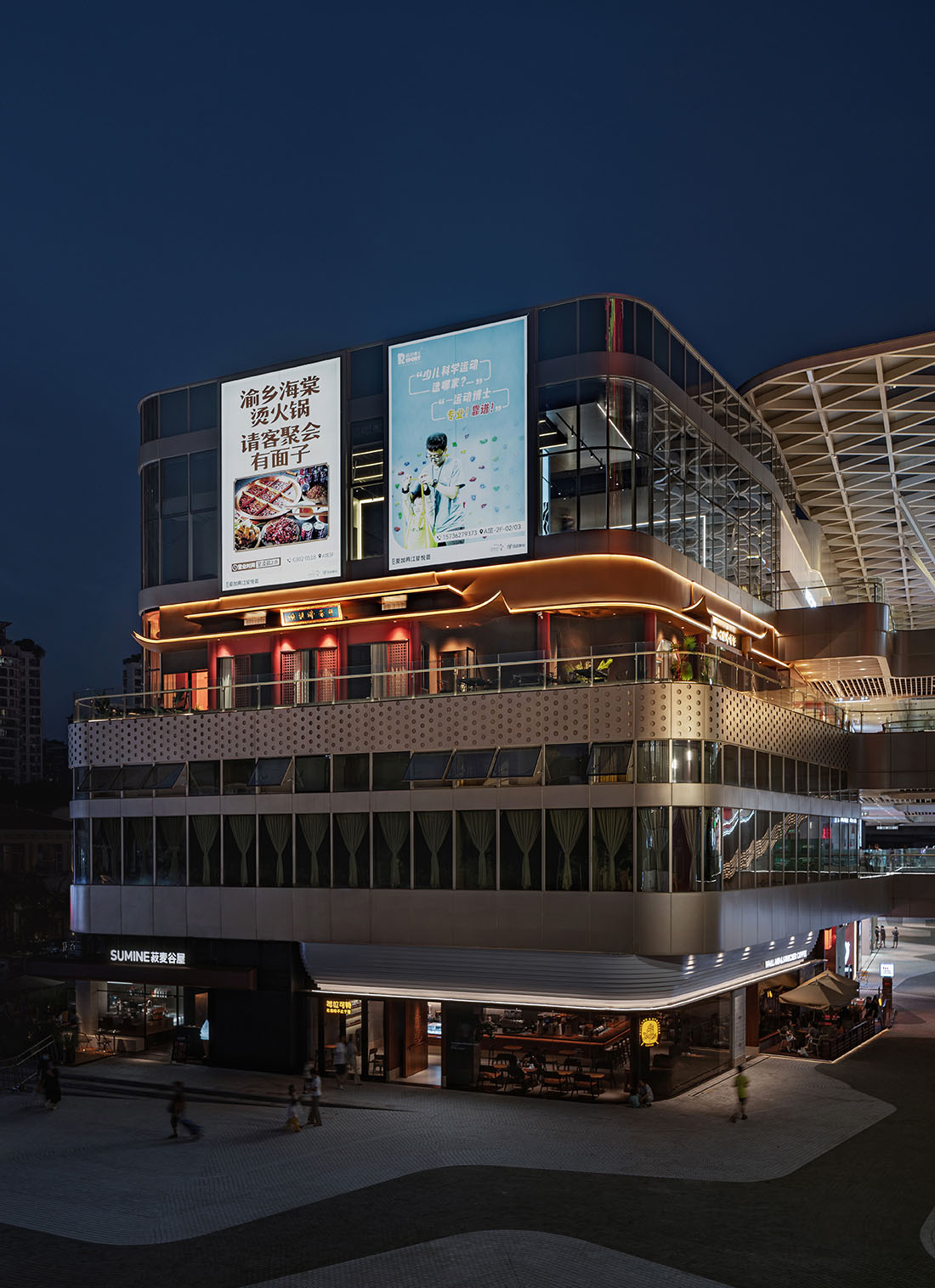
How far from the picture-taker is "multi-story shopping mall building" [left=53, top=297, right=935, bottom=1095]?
34.1 metres

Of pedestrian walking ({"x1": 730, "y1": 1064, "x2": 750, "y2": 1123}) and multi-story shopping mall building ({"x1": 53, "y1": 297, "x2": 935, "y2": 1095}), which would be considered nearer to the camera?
pedestrian walking ({"x1": 730, "y1": 1064, "x2": 750, "y2": 1123})

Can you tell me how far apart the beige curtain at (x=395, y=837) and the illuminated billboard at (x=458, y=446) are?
8.68 meters

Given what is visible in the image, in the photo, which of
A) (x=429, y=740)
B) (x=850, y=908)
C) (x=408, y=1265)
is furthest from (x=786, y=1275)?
(x=850, y=908)

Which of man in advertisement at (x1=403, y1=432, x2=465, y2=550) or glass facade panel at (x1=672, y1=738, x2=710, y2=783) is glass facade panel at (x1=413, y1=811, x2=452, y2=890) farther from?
man in advertisement at (x1=403, y1=432, x2=465, y2=550)

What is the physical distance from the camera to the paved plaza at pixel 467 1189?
69.1 feet

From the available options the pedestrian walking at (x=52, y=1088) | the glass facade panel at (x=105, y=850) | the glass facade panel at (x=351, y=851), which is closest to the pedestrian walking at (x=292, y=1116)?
the pedestrian walking at (x=52, y=1088)

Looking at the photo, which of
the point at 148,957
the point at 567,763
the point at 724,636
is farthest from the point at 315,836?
the point at 724,636

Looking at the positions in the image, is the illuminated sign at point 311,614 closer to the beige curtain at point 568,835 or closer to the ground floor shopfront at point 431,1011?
the ground floor shopfront at point 431,1011

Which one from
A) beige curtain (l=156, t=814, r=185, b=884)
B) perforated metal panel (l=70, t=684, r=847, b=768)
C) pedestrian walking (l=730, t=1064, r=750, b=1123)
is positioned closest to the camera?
pedestrian walking (l=730, t=1064, r=750, b=1123)

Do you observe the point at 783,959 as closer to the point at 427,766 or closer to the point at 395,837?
the point at 395,837

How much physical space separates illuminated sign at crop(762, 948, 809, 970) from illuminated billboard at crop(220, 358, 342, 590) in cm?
2035

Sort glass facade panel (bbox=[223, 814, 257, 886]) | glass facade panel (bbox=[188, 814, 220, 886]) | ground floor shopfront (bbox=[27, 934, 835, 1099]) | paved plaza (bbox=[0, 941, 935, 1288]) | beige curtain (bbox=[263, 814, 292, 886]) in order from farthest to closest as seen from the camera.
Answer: glass facade panel (bbox=[188, 814, 220, 886]), glass facade panel (bbox=[223, 814, 257, 886]), beige curtain (bbox=[263, 814, 292, 886]), ground floor shopfront (bbox=[27, 934, 835, 1099]), paved plaza (bbox=[0, 941, 935, 1288])

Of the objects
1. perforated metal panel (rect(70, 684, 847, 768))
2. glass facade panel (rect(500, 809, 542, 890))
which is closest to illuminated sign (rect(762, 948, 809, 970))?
perforated metal panel (rect(70, 684, 847, 768))

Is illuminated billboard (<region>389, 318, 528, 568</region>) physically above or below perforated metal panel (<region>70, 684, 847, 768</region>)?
above
